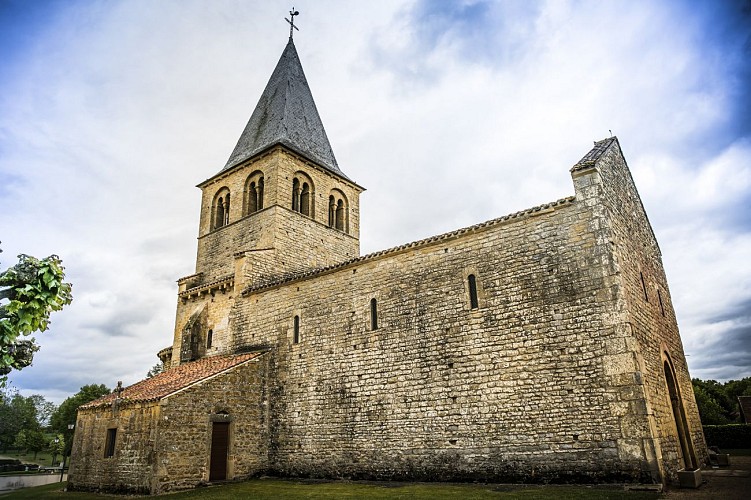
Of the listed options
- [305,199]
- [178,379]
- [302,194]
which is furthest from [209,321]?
[302,194]

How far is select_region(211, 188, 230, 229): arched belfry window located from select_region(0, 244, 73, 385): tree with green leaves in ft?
71.2

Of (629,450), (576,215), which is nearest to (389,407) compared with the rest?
(629,450)

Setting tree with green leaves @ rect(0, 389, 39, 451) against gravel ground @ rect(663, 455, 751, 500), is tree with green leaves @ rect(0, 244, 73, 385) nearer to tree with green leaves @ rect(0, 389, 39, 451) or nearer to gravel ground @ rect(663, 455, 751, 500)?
gravel ground @ rect(663, 455, 751, 500)

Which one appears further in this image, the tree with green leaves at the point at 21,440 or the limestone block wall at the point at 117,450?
the tree with green leaves at the point at 21,440

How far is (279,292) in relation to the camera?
19188mm

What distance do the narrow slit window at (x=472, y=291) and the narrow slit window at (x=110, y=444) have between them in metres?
12.6

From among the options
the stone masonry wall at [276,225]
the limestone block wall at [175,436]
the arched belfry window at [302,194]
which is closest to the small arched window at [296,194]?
the arched belfry window at [302,194]

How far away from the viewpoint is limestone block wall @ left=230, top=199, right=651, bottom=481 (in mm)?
11516

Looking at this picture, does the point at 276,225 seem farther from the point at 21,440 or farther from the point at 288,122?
the point at 21,440

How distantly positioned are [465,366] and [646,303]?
5801 mm

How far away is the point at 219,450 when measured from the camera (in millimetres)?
15750

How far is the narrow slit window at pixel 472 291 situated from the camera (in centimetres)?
1376

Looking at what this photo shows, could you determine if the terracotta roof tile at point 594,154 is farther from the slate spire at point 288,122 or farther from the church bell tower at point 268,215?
the slate spire at point 288,122

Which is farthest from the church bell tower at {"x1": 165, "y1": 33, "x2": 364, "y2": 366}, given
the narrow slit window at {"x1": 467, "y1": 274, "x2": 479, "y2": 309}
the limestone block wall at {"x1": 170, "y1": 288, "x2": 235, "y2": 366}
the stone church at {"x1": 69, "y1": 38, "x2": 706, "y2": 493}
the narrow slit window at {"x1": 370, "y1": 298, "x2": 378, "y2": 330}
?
the narrow slit window at {"x1": 467, "y1": 274, "x2": 479, "y2": 309}
